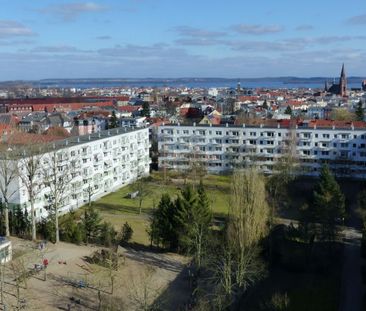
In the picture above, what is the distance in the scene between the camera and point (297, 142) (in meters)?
54.8

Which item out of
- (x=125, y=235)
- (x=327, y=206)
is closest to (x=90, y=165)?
(x=125, y=235)

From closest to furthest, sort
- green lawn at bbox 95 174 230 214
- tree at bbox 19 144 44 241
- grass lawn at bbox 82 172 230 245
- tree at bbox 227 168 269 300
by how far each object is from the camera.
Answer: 1. tree at bbox 227 168 269 300
2. tree at bbox 19 144 44 241
3. grass lawn at bbox 82 172 230 245
4. green lawn at bbox 95 174 230 214

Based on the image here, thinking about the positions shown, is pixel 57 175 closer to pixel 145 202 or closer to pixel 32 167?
pixel 32 167

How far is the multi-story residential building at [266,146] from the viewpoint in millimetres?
52938

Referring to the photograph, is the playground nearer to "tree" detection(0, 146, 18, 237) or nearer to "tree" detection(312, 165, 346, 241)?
"tree" detection(0, 146, 18, 237)

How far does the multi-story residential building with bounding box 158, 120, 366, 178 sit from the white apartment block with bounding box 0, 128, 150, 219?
13.7ft

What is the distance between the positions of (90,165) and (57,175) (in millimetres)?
6181

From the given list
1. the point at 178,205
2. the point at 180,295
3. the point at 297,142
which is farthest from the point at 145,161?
the point at 180,295

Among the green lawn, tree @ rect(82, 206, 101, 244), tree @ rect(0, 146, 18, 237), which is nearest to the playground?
tree @ rect(82, 206, 101, 244)

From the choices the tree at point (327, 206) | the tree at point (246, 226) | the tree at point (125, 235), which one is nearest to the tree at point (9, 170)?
the tree at point (125, 235)

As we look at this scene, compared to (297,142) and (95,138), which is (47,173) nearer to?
(95,138)

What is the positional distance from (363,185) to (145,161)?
80.1 ft

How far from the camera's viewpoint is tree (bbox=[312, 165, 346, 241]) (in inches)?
1174

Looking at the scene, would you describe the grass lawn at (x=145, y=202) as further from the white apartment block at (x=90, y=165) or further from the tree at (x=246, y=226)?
the tree at (x=246, y=226)
